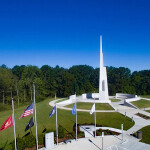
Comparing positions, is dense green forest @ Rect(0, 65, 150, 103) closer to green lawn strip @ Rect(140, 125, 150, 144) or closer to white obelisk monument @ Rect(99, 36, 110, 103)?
white obelisk monument @ Rect(99, 36, 110, 103)

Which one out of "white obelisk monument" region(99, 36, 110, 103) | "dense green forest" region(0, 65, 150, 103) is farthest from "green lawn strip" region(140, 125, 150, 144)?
"dense green forest" region(0, 65, 150, 103)

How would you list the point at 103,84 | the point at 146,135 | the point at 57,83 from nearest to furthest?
the point at 146,135, the point at 103,84, the point at 57,83

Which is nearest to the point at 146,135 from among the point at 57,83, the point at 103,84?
the point at 103,84

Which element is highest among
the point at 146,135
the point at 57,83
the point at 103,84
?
the point at 103,84

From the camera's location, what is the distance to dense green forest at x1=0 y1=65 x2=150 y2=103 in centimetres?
4631

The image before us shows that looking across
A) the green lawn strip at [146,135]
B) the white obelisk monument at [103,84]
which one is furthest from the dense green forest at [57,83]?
the green lawn strip at [146,135]

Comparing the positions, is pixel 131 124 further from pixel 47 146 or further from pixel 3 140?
pixel 3 140

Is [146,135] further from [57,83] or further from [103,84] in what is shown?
[57,83]

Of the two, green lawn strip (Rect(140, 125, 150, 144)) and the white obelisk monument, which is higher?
the white obelisk monument

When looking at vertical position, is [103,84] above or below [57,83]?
above

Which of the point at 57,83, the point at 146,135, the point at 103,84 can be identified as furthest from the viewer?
the point at 57,83

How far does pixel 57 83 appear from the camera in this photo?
64438mm

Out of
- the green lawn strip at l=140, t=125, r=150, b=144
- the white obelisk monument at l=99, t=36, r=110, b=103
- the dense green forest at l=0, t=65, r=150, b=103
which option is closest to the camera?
the green lawn strip at l=140, t=125, r=150, b=144

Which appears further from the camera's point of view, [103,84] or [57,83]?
[57,83]
